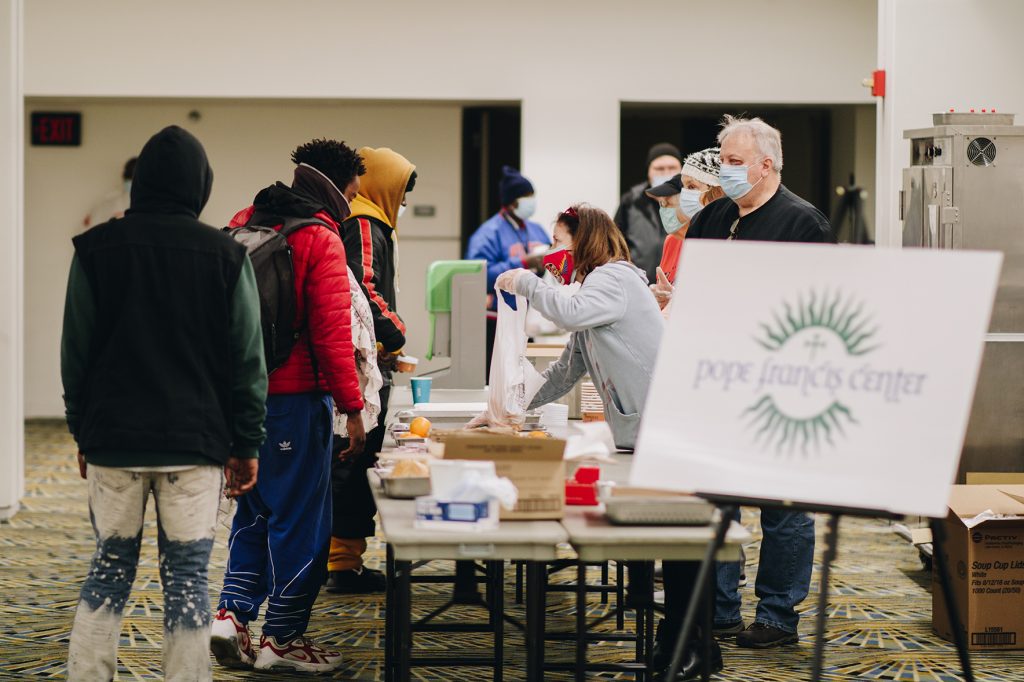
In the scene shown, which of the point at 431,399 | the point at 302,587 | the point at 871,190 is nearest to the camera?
the point at 302,587

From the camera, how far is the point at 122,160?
9.89 m

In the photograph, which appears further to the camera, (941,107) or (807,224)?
(941,107)

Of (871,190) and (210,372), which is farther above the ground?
(871,190)

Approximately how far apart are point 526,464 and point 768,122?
8.59m

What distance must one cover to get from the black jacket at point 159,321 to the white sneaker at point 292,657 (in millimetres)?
1060

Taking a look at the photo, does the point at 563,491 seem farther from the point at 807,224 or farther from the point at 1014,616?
the point at 1014,616

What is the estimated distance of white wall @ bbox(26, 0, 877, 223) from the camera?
8.90 meters

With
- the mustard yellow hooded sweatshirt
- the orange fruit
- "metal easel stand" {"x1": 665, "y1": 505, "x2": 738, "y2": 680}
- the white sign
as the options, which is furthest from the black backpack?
"metal easel stand" {"x1": 665, "y1": 505, "x2": 738, "y2": 680}


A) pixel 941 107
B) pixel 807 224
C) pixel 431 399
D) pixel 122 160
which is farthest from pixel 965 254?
pixel 122 160

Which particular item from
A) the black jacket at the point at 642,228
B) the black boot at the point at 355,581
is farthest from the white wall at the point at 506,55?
the black boot at the point at 355,581

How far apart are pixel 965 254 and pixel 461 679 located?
2113mm

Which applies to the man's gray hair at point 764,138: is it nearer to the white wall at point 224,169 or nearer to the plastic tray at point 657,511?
the plastic tray at point 657,511

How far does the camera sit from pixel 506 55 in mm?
9047

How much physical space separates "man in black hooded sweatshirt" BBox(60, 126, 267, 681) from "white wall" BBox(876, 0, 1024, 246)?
3.99 meters
